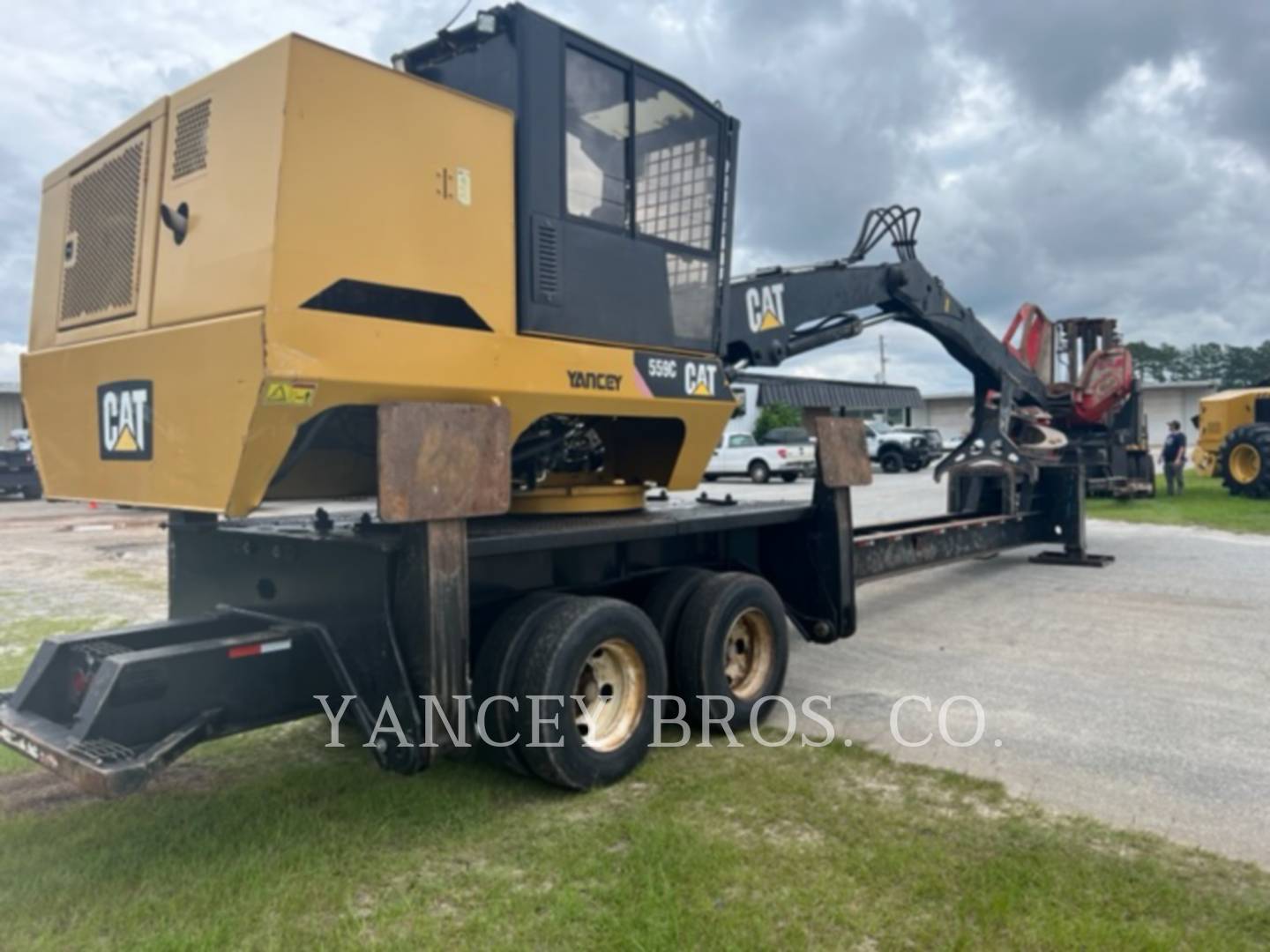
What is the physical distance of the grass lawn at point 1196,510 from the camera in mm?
15258

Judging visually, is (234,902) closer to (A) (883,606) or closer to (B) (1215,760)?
(B) (1215,760)

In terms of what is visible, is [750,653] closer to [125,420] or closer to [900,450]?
[125,420]

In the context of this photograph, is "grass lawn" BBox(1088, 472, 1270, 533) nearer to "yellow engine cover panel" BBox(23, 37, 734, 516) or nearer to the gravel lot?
the gravel lot

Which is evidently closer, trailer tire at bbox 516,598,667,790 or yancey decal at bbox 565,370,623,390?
trailer tire at bbox 516,598,667,790

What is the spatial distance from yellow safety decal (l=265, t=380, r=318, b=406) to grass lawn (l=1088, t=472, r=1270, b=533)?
14784mm

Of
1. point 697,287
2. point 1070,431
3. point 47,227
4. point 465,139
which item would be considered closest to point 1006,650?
point 697,287

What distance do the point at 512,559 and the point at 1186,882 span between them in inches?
117

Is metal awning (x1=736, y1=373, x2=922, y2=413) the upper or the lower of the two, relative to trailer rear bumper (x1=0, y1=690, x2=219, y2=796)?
upper

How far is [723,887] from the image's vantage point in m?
3.48

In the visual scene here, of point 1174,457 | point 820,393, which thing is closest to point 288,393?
point 820,393

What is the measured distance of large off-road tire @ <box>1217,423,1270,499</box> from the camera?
1891 cm

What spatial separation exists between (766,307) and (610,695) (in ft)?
9.96

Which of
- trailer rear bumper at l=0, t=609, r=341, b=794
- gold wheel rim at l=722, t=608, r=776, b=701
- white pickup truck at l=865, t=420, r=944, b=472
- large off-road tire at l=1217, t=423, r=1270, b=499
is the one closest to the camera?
trailer rear bumper at l=0, t=609, r=341, b=794

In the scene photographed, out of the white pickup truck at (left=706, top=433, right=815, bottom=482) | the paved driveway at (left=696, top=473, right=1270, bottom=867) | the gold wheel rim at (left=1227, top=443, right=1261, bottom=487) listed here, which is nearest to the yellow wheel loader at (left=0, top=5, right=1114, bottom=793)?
the paved driveway at (left=696, top=473, right=1270, bottom=867)
